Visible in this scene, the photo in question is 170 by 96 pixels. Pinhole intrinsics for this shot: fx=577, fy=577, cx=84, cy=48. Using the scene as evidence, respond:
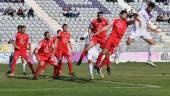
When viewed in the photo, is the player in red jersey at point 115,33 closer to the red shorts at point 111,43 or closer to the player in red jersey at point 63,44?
the red shorts at point 111,43

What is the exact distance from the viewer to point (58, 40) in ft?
83.4

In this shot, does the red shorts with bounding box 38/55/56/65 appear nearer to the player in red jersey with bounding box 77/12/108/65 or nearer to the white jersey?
the player in red jersey with bounding box 77/12/108/65

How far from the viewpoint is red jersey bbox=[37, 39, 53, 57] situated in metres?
24.1

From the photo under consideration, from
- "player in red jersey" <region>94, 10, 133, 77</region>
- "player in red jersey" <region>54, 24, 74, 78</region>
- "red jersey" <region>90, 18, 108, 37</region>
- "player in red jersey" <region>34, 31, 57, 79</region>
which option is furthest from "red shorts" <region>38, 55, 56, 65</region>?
"player in red jersey" <region>94, 10, 133, 77</region>

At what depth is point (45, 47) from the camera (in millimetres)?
24203

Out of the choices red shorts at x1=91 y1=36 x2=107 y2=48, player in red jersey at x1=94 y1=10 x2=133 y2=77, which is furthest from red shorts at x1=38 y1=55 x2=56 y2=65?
player in red jersey at x1=94 y1=10 x2=133 y2=77

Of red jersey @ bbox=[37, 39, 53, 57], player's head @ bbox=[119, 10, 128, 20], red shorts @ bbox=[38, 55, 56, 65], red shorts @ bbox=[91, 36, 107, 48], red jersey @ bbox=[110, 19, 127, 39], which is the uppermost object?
player's head @ bbox=[119, 10, 128, 20]

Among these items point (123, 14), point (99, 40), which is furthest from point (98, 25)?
point (123, 14)

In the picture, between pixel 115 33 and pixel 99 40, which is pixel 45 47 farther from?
pixel 115 33

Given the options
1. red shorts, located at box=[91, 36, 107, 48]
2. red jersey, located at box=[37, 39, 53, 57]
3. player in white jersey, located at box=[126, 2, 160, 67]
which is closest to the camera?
player in white jersey, located at box=[126, 2, 160, 67]

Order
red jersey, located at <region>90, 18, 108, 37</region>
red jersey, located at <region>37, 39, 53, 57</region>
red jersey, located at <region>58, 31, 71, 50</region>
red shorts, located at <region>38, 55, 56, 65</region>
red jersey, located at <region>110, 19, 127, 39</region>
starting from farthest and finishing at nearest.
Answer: red jersey, located at <region>58, 31, 71, 50</region>, red jersey, located at <region>37, 39, 53, 57</region>, red shorts, located at <region>38, 55, 56, 65</region>, red jersey, located at <region>90, 18, 108, 37</region>, red jersey, located at <region>110, 19, 127, 39</region>

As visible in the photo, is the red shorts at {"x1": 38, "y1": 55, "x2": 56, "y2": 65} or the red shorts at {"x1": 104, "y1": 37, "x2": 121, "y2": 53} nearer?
the red shorts at {"x1": 104, "y1": 37, "x2": 121, "y2": 53}

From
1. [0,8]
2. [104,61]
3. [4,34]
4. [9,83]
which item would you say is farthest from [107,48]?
[0,8]

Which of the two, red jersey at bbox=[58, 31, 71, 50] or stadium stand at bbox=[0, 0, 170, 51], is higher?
stadium stand at bbox=[0, 0, 170, 51]
